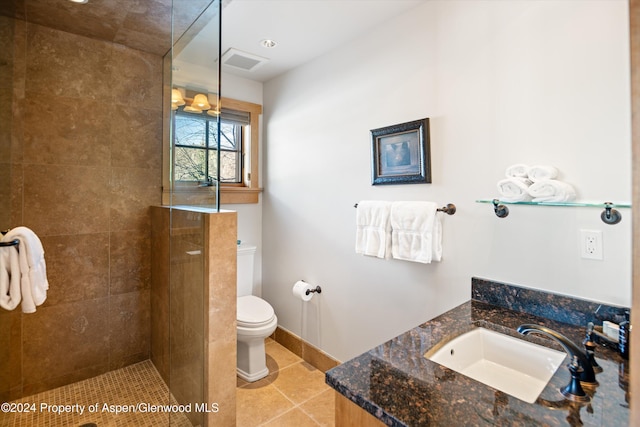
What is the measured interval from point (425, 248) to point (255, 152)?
76.1 inches

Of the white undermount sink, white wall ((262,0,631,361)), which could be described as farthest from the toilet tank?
the white undermount sink

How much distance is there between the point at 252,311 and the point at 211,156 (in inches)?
49.4

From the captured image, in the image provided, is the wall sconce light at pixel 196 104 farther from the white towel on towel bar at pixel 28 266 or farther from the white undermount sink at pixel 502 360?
the white undermount sink at pixel 502 360

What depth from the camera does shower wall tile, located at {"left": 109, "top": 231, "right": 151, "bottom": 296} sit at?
7.65 feet

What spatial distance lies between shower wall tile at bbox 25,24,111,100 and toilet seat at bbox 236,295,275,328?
168 centimetres

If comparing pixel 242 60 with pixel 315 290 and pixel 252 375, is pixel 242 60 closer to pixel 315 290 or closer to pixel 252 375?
pixel 315 290

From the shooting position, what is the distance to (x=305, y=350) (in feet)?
8.66

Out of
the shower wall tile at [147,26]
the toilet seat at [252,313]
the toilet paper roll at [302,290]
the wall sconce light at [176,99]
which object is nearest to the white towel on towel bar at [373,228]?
the toilet paper roll at [302,290]

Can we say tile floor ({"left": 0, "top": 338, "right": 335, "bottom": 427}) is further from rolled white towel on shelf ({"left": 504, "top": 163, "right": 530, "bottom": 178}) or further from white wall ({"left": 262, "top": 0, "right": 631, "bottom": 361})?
rolled white towel on shelf ({"left": 504, "top": 163, "right": 530, "bottom": 178})

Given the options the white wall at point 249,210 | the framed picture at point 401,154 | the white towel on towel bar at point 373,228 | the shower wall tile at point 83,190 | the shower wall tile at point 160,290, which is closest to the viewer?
the framed picture at point 401,154

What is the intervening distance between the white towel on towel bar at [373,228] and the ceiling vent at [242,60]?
1460 millimetres

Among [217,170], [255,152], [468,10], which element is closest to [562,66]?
[468,10]

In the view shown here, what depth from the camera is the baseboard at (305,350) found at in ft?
7.99

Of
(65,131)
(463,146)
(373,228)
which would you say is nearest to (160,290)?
(65,131)
